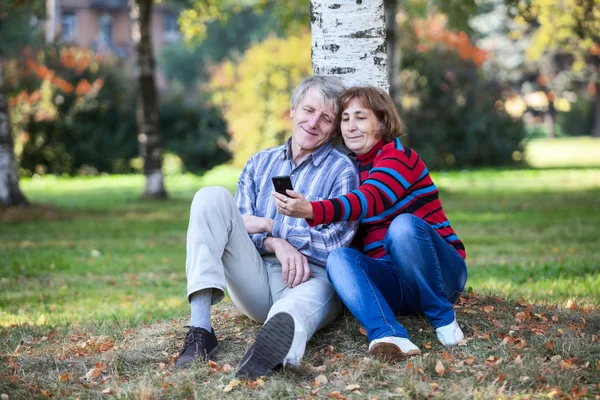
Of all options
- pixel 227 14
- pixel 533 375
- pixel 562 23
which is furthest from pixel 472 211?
pixel 533 375

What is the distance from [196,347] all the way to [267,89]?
52.0ft

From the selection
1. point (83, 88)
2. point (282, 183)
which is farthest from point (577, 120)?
point (282, 183)

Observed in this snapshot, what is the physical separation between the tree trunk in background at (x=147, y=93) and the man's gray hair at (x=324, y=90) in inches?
386

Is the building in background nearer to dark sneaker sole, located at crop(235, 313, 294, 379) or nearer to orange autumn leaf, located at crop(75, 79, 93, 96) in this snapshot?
orange autumn leaf, located at crop(75, 79, 93, 96)

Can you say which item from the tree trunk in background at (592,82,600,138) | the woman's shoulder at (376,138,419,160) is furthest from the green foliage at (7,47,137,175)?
the tree trunk in background at (592,82,600,138)

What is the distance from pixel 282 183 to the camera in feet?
12.9

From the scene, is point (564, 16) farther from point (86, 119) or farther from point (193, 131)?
point (86, 119)

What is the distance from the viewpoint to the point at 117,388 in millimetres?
3855

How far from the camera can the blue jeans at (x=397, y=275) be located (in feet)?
13.1

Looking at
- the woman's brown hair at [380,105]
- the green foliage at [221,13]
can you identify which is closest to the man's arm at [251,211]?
the woman's brown hair at [380,105]

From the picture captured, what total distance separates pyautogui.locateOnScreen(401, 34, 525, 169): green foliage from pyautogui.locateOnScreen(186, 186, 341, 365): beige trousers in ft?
51.4

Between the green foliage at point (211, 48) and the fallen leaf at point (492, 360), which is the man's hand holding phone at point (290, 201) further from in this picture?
the green foliage at point (211, 48)

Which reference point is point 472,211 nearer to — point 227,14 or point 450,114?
point 227,14

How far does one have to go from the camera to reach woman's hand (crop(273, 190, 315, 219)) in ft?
12.6
